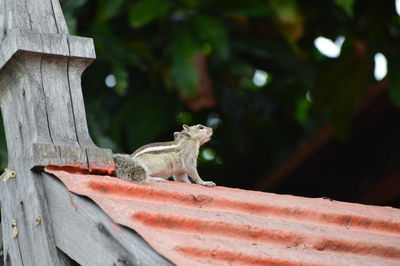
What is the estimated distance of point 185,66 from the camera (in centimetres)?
725

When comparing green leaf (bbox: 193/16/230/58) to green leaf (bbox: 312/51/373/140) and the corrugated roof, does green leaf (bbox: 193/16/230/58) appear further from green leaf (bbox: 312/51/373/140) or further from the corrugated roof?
the corrugated roof

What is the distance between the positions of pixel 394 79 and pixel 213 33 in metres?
1.34

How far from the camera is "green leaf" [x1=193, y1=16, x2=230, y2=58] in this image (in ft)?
23.8

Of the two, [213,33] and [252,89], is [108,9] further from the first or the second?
[252,89]

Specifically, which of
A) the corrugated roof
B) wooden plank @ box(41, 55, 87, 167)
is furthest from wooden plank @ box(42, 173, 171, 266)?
wooden plank @ box(41, 55, 87, 167)

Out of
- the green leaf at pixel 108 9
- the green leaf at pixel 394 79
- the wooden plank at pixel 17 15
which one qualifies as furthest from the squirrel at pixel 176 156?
the green leaf at pixel 394 79

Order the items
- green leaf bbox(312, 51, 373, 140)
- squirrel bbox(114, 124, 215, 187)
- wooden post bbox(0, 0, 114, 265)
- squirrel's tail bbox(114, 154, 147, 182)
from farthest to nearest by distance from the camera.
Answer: green leaf bbox(312, 51, 373, 140)
squirrel bbox(114, 124, 215, 187)
squirrel's tail bbox(114, 154, 147, 182)
wooden post bbox(0, 0, 114, 265)

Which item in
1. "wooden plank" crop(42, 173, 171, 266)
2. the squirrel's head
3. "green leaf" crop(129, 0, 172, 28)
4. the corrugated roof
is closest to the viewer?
"wooden plank" crop(42, 173, 171, 266)

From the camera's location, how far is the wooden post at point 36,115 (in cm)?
363

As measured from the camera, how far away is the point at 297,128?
369 inches

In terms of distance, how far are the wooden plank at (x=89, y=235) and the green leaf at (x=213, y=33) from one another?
12.3 feet

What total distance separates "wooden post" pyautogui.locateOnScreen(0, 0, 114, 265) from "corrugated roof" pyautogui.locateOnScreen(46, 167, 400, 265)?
11cm

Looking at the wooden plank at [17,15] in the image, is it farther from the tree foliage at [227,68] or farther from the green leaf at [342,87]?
the green leaf at [342,87]

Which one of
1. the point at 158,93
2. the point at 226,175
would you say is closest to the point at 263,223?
the point at 158,93
